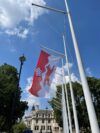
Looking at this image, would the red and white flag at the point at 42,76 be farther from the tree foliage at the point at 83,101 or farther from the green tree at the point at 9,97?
the tree foliage at the point at 83,101

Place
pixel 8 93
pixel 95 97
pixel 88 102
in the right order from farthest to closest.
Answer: pixel 95 97 < pixel 8 93 < pixel 88 102

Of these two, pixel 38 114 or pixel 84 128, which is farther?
pixel 38 114

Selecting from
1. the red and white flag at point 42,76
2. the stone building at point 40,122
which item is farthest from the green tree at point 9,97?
the stone building at point 40,122

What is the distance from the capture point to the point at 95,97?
2221 inches

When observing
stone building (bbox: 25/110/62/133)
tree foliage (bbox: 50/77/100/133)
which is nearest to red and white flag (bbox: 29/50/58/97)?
tree foliage (bbox: 50/77/100/133)

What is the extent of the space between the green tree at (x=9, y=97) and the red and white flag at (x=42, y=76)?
2037 centimetres

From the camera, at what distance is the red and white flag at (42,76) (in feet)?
51.6

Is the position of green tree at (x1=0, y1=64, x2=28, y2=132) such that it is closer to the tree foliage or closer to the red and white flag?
the tree foliage

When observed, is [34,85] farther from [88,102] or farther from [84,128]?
[84,128]

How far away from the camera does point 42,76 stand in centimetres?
1650

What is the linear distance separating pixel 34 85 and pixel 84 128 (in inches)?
1754

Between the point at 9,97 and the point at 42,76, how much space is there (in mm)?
25258

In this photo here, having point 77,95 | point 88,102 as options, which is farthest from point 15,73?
point 88,102

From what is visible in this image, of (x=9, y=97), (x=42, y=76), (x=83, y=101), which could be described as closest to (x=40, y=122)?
(x=83, y=101)
